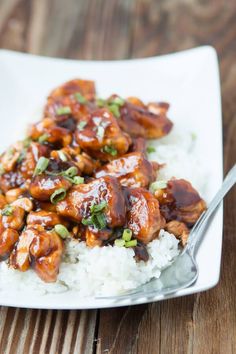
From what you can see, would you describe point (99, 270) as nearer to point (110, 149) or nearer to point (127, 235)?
point (127, 235)

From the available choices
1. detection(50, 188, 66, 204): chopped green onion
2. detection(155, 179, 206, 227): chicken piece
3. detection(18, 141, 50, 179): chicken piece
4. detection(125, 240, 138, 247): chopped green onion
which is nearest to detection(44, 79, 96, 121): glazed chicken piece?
detection(18, 141, 50, 179): chicken piece

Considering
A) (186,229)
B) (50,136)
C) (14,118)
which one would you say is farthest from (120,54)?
(186,229)

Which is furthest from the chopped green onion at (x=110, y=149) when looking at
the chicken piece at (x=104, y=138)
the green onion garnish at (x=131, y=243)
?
the green onion garnish at (x=131, y=243)

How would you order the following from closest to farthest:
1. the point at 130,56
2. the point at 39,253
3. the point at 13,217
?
the point at 39,253
the point at 13,217
the point at 130,56

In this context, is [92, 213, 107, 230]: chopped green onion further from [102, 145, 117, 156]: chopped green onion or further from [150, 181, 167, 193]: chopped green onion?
[102, 145, 117, 156]: chopped green onion

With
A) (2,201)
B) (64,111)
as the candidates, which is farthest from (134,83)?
(2,201)

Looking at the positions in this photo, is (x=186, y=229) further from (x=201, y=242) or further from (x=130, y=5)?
(x=130, y=5)

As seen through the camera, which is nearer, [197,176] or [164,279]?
[164,279]
